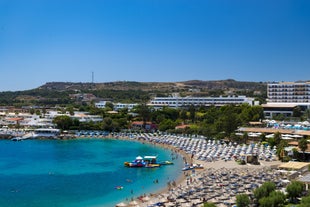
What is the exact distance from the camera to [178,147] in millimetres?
40688

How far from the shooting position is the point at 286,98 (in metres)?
60.8

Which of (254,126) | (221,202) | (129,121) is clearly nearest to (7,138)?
(129,121)

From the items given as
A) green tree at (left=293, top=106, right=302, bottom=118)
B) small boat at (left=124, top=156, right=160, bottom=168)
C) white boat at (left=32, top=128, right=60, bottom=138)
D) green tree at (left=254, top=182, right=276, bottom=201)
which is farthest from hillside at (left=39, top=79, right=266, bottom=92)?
green tree at (left=254, top=182, right=276, bottom=201)

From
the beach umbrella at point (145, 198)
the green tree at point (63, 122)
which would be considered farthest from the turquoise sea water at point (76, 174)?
the green tree at point (63, 122)

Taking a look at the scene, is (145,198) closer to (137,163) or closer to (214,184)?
(214,184)

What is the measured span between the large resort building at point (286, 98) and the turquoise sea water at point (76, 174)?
21135mm

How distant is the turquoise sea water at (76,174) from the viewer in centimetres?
2266

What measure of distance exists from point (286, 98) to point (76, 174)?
135 feet

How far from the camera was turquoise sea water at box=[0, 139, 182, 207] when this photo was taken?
22656mm

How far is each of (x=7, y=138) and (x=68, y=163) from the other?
25.1m

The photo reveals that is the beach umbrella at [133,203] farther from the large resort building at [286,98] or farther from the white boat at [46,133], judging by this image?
the large resort building at [286,98]

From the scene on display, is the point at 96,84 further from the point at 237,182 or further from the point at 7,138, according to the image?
the point at 237,182

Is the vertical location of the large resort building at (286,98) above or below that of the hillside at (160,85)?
below

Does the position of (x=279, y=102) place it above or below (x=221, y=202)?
above
